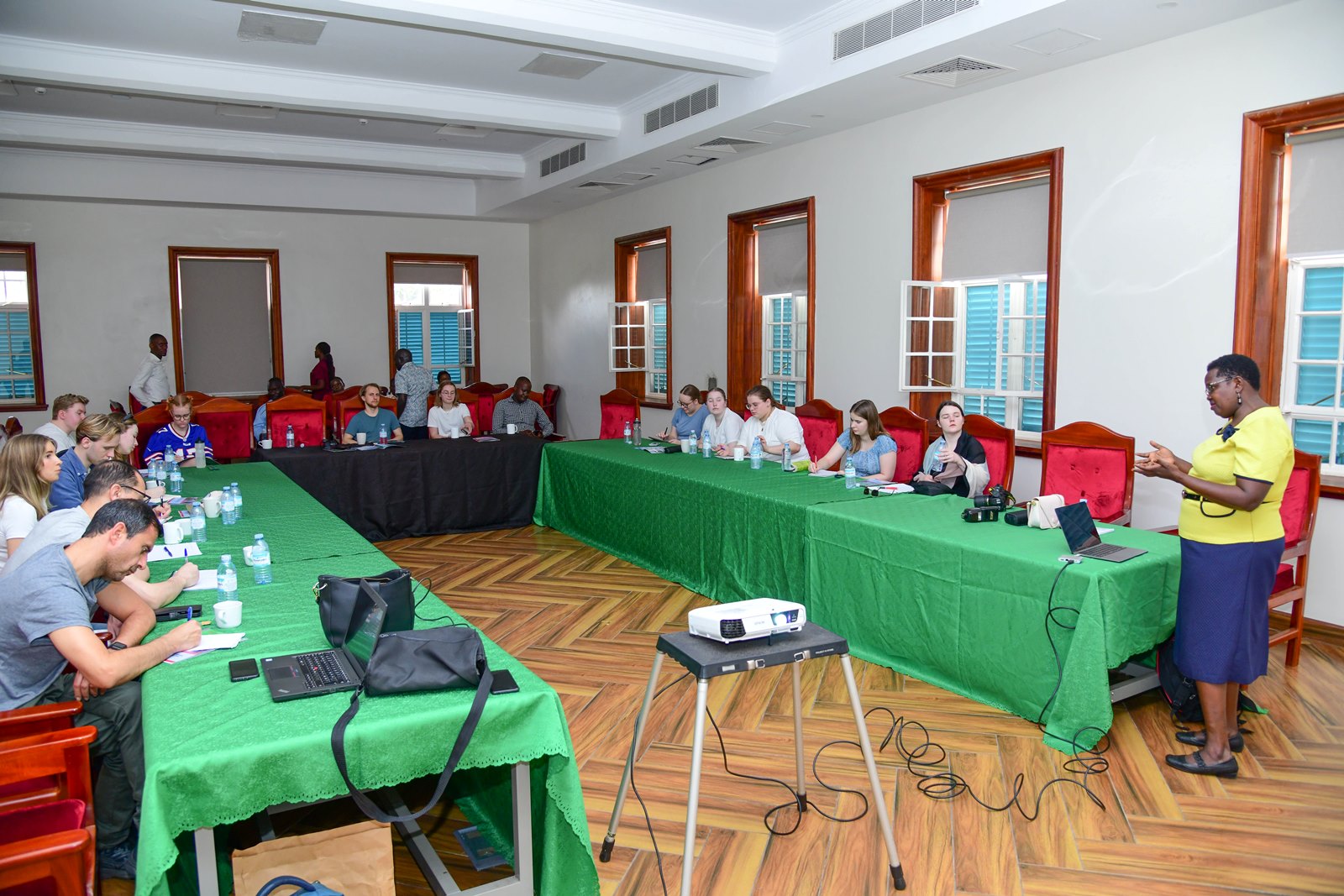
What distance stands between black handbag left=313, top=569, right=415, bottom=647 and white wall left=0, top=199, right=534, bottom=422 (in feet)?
30.4

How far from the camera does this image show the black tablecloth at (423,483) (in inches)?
267

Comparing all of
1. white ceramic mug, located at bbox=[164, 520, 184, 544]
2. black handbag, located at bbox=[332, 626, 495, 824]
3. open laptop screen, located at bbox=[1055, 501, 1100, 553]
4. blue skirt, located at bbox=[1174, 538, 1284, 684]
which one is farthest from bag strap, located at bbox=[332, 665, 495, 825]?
blue skirt, located at bbox=[1174, 538, 1284, 684]

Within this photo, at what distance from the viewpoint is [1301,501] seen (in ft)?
13.1

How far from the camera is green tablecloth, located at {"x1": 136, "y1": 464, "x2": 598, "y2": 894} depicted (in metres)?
1.92

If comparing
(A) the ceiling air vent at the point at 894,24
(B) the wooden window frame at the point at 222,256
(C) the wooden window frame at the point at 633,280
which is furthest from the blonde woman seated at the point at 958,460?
(B) the wooden window frame at the point at 222,256

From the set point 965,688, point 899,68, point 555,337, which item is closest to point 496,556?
point 965,688

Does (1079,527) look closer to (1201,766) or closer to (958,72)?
(1201,766)

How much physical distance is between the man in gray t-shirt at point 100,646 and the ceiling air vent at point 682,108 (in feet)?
16.9

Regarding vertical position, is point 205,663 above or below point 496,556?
above

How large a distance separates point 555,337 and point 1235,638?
935 cm

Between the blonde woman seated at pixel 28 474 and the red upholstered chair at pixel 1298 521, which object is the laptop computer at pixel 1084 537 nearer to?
the red upholstered chair at pixel 1298 521

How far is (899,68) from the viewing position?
209 inches

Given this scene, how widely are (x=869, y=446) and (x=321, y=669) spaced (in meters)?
3.86

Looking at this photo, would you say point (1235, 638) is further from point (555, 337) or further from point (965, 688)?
point (555, 337)
